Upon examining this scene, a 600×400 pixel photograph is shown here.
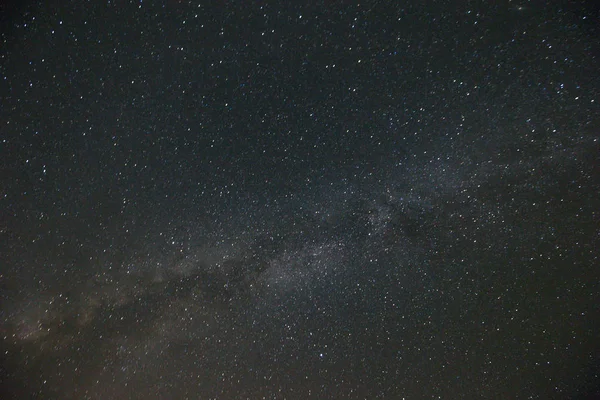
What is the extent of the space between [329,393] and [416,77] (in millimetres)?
3110

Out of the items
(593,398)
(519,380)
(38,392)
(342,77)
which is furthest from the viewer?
(593,398)

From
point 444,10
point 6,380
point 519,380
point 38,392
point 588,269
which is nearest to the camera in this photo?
point 444,10

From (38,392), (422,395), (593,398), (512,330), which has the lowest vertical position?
(593,398)

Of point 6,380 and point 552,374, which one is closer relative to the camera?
point 6,380

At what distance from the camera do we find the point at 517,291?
9.71ft

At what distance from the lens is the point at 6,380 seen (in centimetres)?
298

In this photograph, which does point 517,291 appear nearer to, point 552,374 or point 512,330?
point 512,330

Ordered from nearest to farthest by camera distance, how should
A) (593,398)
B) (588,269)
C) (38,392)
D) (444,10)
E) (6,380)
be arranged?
(444,10) → (588,269) → (6,380) → (38,392) → (593,398)

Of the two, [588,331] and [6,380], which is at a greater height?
[6,380]

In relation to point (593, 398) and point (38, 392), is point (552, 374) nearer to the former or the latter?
point (593, 398)

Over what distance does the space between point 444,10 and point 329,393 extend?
3.48 m

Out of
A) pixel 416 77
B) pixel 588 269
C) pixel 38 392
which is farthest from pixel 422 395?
pixel 38 392

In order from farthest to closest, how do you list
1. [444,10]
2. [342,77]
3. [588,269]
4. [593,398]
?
1. [593,398]
2. [588,269]
3. [342,77]
4. [444,10]

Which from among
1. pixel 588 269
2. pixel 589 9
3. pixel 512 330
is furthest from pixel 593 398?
pixel 589 9
